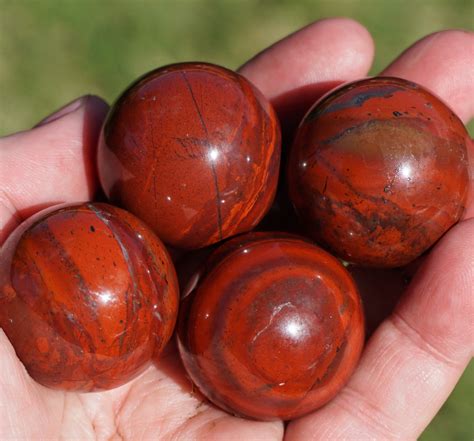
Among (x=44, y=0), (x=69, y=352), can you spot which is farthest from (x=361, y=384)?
(x=44, y=0)

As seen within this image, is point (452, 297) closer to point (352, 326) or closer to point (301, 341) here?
point (352, 326)

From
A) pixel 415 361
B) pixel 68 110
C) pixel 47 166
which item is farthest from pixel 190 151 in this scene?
pixel 415 361

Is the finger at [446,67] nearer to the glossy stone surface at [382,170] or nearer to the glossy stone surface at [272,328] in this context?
the glossy stone surface at [382,170]

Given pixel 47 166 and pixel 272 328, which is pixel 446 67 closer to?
pixel 272 328

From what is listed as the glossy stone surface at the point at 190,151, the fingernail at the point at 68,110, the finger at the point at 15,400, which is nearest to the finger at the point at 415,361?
the glossy stone surface at the point at 190,151

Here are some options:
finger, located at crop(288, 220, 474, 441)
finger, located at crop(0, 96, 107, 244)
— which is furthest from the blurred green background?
finger, located at crop(288, 220, 474, 441)

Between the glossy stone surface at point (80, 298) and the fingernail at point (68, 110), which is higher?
the fingernail at point (68, 110)
